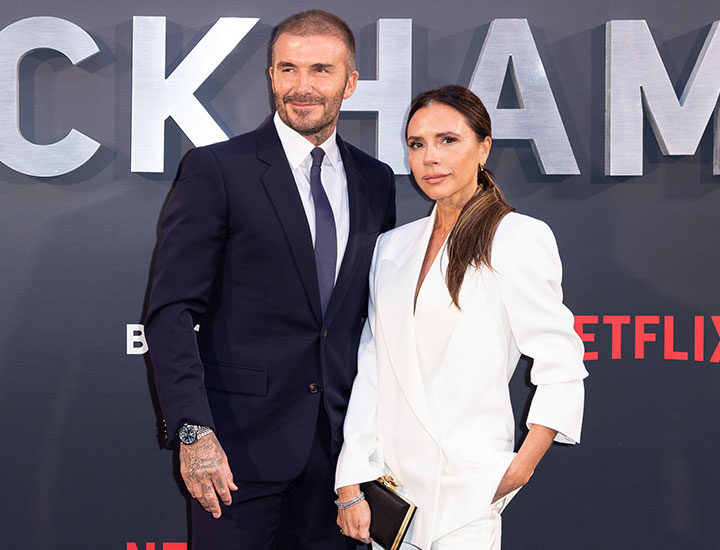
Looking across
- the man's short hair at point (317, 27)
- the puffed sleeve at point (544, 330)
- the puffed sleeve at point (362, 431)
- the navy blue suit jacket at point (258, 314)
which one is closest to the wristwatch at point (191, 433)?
the navy blue suit jacket at point (258, 314)

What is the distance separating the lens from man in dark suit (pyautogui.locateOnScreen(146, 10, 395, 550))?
6.00 ft

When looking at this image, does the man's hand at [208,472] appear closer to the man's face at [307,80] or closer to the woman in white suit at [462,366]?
the woman in white suit at [462,366]

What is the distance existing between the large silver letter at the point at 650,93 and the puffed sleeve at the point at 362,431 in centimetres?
150

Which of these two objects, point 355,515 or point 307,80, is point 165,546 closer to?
point 355,515

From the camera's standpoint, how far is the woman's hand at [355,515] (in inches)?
72.6

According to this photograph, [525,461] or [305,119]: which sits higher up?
[305,119]

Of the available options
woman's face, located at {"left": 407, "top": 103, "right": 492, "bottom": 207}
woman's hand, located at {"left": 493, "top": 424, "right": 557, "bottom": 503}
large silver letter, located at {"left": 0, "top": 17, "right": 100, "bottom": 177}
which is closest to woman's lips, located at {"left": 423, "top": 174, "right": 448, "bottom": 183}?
woman's face, located at {"left": 407, "top": 103, "right": 492, "bottom": 207}

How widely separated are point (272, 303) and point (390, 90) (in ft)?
4.16

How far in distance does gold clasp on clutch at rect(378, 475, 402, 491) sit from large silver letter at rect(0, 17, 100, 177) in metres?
1.78

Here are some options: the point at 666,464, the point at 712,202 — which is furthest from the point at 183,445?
the point at 712,202

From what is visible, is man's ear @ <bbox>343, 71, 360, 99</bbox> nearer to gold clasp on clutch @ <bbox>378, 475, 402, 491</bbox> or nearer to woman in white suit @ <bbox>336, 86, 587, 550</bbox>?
woman in white suit @ <bbox>336, 86, 587, 550</bbox>

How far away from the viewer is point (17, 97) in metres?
2.75

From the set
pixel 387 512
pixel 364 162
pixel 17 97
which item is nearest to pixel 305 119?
pixel 364 162

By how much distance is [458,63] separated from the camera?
9.42 feet
